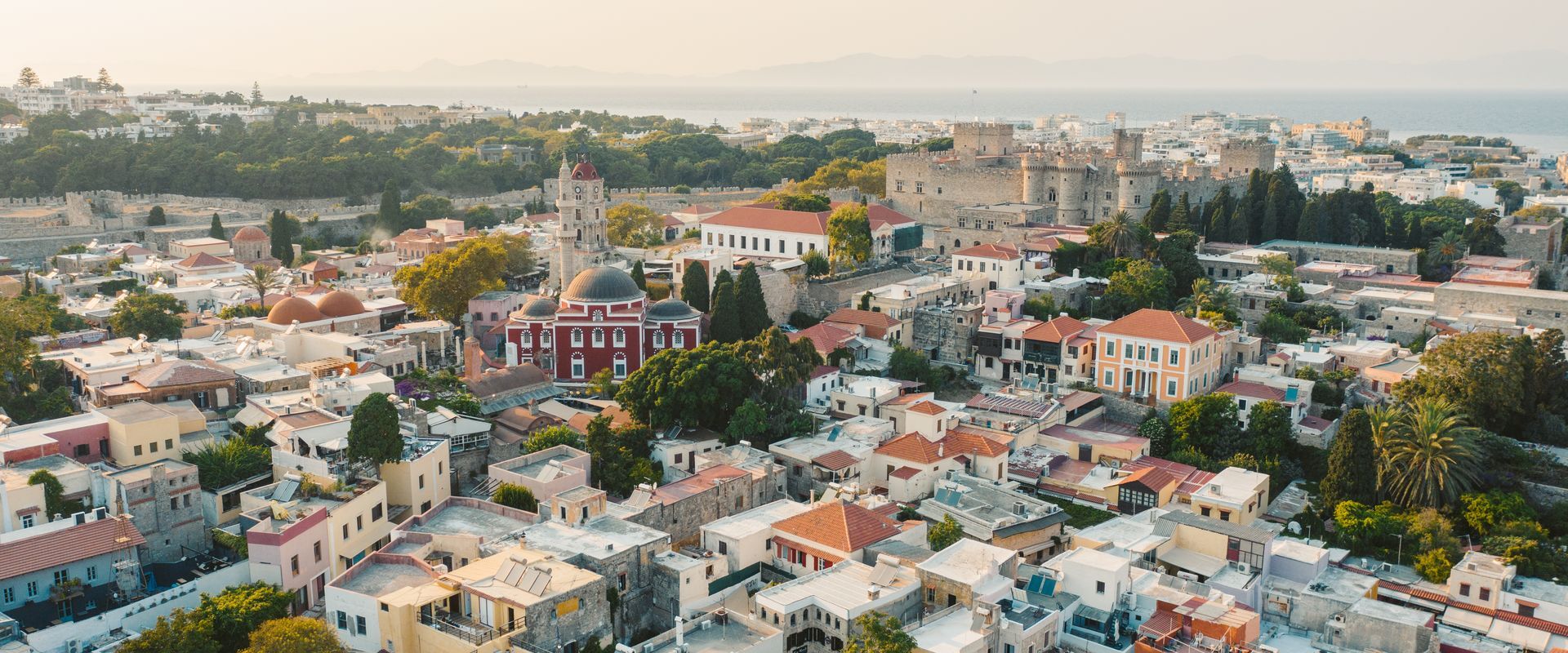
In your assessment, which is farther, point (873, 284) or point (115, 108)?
point (115, 108)

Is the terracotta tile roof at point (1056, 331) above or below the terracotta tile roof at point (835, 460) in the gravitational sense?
above

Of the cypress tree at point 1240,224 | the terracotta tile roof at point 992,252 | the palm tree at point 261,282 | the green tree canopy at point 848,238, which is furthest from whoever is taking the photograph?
the cypress tree at point 1240,224

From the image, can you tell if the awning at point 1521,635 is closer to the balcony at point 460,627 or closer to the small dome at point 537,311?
the balcony at point 460,627

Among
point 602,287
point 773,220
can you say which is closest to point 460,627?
point 602,287

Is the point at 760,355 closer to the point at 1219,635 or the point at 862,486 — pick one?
the point at 862,486

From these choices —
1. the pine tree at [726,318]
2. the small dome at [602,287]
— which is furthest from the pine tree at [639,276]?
the pine tree at [726,318]

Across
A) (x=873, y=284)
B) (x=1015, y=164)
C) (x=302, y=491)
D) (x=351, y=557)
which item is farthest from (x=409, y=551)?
(x=1015, y=164)
